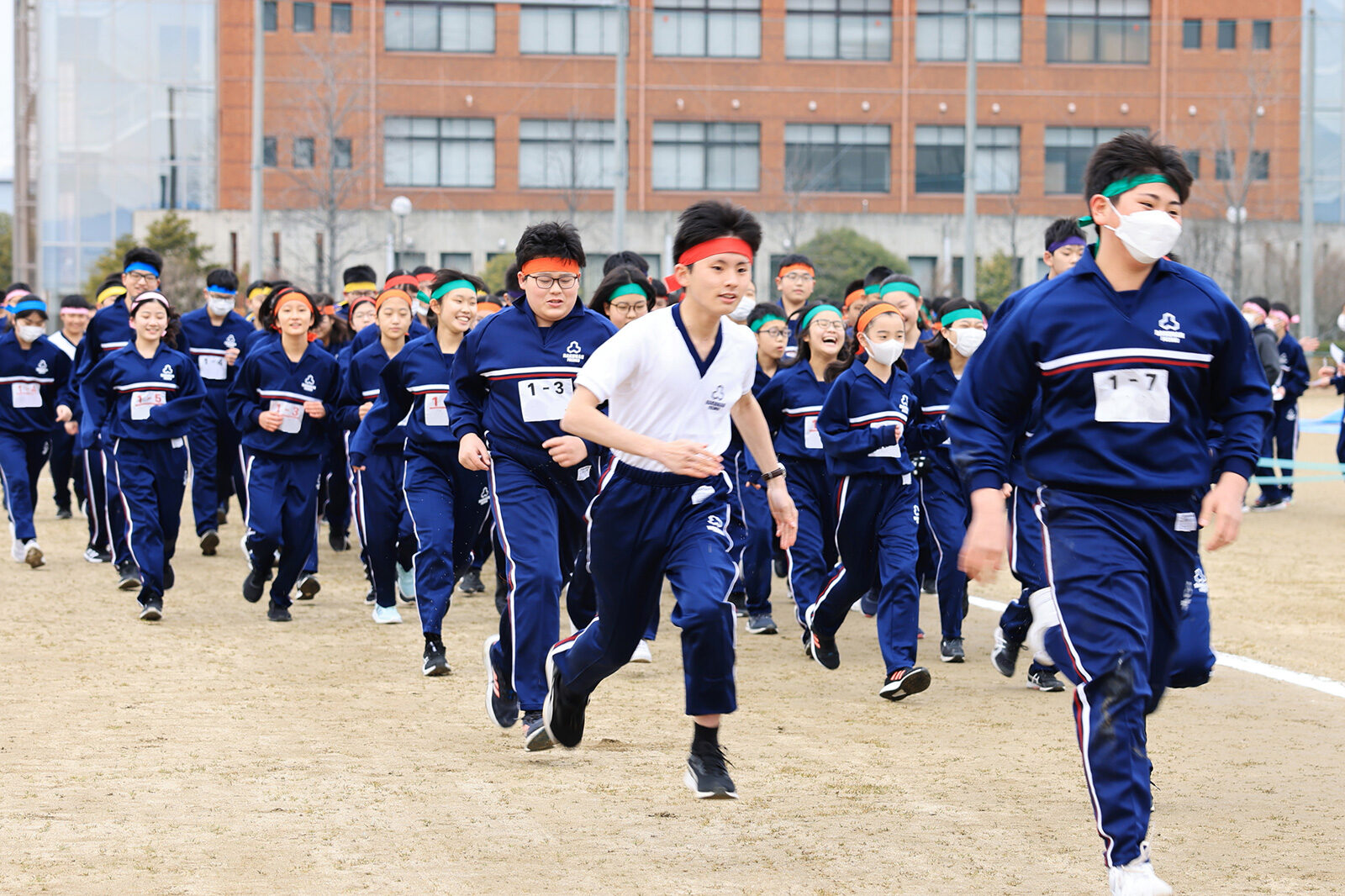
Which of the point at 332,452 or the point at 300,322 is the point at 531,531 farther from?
the point at 332,452

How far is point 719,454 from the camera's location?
232 inches

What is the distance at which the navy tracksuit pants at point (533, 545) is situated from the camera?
7.02m

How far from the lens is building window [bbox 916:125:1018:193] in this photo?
54.0m

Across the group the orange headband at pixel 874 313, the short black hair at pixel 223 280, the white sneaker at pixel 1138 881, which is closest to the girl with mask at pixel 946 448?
the orange headband at pixel 874 313

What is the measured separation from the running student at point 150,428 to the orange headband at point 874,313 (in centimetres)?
476

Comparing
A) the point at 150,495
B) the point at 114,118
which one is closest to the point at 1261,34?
the point at 114,118

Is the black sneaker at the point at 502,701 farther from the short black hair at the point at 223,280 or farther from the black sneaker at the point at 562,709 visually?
the short black hair at the point at 223,280

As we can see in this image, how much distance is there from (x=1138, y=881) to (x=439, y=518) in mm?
5467

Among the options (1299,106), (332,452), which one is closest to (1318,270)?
(1299,106)

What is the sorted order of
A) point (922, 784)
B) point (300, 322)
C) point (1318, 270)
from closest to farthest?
point (922, 784), point (300, 322), point (1318, 270)

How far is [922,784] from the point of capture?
6562 mm

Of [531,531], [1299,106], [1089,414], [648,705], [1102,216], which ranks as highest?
[1299,106]

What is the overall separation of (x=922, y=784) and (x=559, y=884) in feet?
6.41

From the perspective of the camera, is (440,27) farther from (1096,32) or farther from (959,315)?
(959,315)
